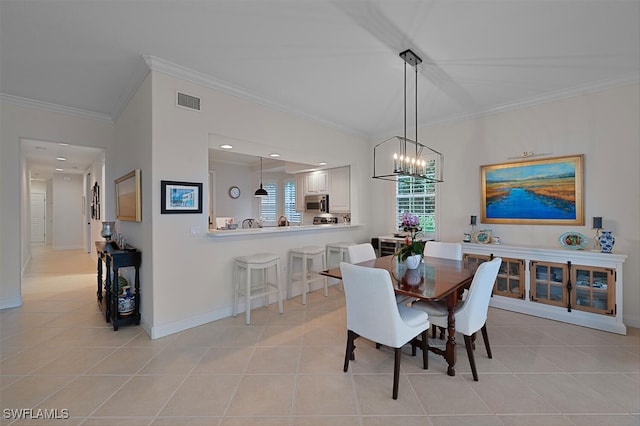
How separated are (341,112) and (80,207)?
981 centimetres

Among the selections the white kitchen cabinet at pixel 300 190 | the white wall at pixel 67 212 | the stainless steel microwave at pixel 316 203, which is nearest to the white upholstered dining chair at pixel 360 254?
the stainless steel microwave at pixel 316 203

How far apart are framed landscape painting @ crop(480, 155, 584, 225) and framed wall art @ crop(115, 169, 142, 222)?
4.61 metres

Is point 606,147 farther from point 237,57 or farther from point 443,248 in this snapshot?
point 237,57

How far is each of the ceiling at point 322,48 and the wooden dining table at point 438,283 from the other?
2099 millimetres

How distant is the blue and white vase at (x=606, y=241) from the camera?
3.11 metres

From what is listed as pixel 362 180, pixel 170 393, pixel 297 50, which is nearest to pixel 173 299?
pixel 170 393

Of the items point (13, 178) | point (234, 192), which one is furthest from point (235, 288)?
point (234, 192)

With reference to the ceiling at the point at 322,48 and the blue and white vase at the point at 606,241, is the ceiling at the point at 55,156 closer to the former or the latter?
the ceiling at the point at 322,48

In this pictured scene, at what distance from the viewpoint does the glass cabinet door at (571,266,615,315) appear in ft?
10.00

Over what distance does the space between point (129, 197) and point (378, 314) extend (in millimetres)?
3189

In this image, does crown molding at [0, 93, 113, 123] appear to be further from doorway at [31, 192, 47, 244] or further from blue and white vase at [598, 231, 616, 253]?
doorway at [31, 192, 47, 244]

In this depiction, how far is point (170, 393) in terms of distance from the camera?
2.03 metres

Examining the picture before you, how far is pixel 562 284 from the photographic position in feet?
10.9

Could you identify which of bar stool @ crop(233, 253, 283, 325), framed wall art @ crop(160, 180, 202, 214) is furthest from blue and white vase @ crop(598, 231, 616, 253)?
framed wall art @ crop(160, 180, 202, 214)
